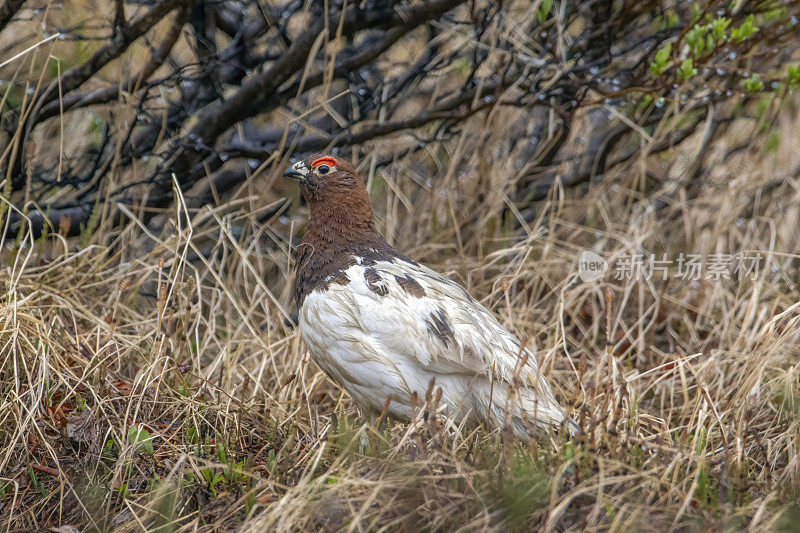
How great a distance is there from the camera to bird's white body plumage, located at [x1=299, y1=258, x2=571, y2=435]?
284 cm

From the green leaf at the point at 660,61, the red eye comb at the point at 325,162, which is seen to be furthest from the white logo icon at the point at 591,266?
Result: the red eye comb at the point at 325,162

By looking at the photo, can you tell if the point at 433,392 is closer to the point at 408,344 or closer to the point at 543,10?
the point at 408,344

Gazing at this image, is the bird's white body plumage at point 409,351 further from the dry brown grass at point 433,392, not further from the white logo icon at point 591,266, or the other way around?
the white logo icon at point 591,266

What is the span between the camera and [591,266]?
4.36m

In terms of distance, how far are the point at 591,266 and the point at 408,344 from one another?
184 centimetres

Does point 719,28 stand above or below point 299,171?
above

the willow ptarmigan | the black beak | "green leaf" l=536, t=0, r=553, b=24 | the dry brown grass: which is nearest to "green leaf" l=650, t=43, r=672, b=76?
"green leaf" l=536, t=0, r=553, b=24

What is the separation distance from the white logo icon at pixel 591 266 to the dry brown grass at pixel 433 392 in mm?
61

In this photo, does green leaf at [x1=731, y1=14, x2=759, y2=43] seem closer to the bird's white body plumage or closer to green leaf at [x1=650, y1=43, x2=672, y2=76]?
green leaf at [x1=650, y1=43, x2=672, y2=76]

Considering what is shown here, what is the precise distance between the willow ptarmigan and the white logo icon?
1.28m

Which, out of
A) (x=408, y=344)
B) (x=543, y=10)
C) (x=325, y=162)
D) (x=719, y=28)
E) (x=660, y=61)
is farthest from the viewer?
(x=543, y=10)

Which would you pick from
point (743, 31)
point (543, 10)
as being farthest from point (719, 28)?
point (543, 10)

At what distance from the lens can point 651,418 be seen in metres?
3.20

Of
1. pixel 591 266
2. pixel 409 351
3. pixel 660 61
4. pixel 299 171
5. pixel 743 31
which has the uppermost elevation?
pixel 743 31
